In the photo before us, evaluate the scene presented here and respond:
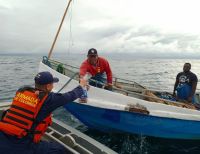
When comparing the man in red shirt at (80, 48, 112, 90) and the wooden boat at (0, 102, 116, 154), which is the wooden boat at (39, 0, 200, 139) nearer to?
the man in red shirt at (80, 48, 112, 90)

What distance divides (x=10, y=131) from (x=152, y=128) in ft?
13.2

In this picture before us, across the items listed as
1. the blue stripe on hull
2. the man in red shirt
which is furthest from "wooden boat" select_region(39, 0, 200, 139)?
the man in red shirt

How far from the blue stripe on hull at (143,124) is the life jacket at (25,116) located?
3.17 metres

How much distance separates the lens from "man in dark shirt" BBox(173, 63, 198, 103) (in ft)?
24.6

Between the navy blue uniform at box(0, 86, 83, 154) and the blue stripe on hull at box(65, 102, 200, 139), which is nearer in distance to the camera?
the navy blue uniform at box(0, 86, 83, 154)

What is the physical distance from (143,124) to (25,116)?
372 centimetres

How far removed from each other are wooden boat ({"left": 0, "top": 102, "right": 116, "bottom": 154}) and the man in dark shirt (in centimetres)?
396

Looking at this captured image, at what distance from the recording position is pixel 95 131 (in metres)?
7.64

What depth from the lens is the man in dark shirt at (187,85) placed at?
7.51 meters

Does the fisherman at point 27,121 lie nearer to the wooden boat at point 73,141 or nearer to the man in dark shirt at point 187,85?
the wooden boat at point 73,141

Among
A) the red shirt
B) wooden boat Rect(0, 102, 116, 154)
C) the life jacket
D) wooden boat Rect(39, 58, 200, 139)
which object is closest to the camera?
the life jacket

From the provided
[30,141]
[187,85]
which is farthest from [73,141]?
[187,85]

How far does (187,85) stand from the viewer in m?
7.65

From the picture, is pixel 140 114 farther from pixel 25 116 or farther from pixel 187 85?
pixel 25 116
